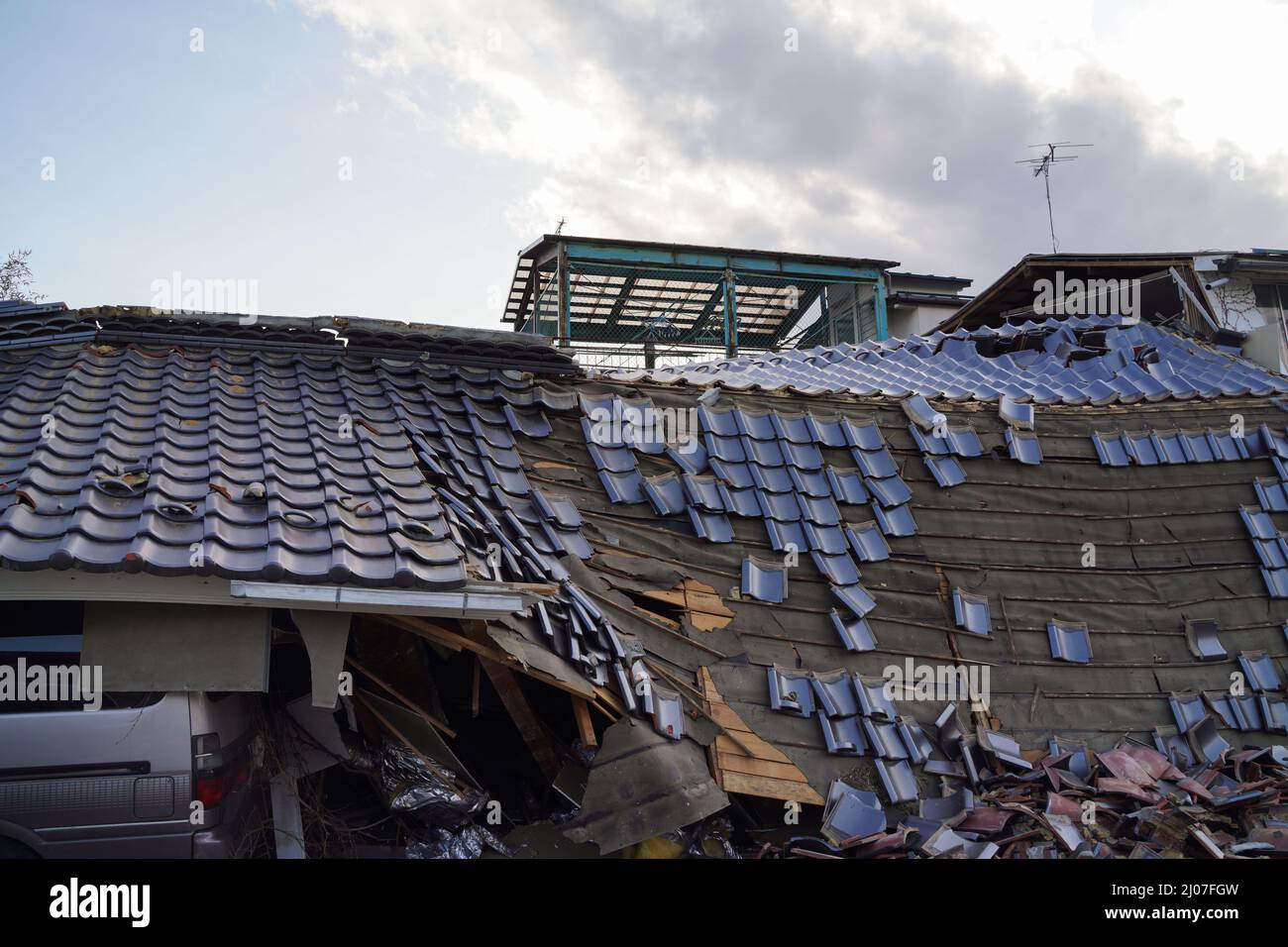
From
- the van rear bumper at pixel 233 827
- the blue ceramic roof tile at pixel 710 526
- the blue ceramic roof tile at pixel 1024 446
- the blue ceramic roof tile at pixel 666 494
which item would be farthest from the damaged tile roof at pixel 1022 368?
the van rear bumper at pixel 233 827

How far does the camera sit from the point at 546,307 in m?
19.6

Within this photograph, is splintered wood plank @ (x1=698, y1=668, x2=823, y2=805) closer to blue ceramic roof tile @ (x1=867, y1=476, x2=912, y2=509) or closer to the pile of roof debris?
the pile of roof debris

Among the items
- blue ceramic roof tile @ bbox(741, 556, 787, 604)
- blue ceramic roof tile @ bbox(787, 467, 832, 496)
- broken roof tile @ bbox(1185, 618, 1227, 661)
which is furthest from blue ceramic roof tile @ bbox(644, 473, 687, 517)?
broken roof tile @ bbox(1185, 618, 1227, 661)

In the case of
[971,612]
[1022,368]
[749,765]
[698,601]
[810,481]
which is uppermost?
[1022,368]

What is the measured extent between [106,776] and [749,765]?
4.19 metres

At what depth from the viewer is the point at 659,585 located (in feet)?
26.6

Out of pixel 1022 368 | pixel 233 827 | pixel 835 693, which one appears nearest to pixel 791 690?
pixel 835 693

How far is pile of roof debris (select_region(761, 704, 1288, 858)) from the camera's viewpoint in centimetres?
684

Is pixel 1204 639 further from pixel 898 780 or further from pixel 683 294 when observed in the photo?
pixel 683 294

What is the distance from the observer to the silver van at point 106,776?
524 cm

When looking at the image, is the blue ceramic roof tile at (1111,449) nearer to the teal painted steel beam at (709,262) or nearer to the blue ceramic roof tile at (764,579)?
the blue ceramic roof tile at (764,579)

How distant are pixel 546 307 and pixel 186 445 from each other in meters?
13.1

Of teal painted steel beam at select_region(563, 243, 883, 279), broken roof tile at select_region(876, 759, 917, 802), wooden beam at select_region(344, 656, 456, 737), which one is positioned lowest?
broken roof tile at select_region(876, 759, 917, 802)
